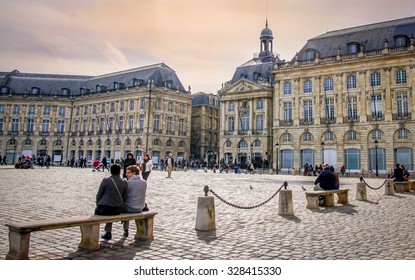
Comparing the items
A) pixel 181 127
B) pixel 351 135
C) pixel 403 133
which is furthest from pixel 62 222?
pixel 181 127

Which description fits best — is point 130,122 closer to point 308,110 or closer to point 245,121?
point 245,121

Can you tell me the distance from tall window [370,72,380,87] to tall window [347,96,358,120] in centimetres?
242

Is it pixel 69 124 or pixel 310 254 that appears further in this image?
pixel 69 124

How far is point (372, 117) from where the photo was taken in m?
38.8

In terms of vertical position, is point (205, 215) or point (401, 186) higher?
point (401, 186)

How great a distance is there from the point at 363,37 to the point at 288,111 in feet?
40.6

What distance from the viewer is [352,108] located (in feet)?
133

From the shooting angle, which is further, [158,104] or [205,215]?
[158,104]

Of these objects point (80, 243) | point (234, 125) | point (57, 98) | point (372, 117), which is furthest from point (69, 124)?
point (80, 243)

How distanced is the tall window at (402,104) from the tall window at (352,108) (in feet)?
14.3

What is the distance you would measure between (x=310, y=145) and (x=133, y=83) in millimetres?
32484

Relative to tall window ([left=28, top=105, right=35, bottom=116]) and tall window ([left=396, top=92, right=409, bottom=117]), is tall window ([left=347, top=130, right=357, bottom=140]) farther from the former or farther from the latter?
tall window ([left=28, top=105, right=35, bottom=116])

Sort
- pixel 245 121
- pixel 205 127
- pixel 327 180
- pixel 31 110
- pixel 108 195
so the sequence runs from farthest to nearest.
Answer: pixel 205 127 → pixel 31 110 → pixel 245 121 → pixel 327 180 → pixel 108 195
